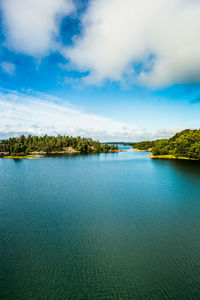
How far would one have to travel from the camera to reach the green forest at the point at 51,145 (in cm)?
11511

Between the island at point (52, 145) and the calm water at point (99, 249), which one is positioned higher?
the island at point (52, 145)

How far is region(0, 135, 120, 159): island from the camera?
11705 cm

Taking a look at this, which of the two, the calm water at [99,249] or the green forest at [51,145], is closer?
the calm water at [99,249]

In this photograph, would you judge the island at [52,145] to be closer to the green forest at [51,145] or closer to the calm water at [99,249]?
the green forest at [51,145]

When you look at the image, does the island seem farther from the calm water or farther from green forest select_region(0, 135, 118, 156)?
the calm water

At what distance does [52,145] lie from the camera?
428ft

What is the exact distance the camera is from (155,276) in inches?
345

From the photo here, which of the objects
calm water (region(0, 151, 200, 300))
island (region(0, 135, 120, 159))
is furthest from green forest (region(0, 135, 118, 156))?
calm water (region(0, 151, 200, 300))

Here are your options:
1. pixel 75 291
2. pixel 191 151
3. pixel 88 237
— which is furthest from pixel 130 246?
pixel 191 151

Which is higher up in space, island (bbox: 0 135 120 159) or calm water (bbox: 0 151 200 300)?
island (bbox: 0 135 120 159)

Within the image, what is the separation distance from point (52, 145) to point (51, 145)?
91 cm

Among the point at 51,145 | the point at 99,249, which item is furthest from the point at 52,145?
the point at 99,249

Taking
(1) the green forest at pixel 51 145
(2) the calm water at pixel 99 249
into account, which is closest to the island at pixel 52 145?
(1) the green forest at pixel 51 145

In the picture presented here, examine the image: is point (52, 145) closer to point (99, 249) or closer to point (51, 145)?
point (51, 145)
